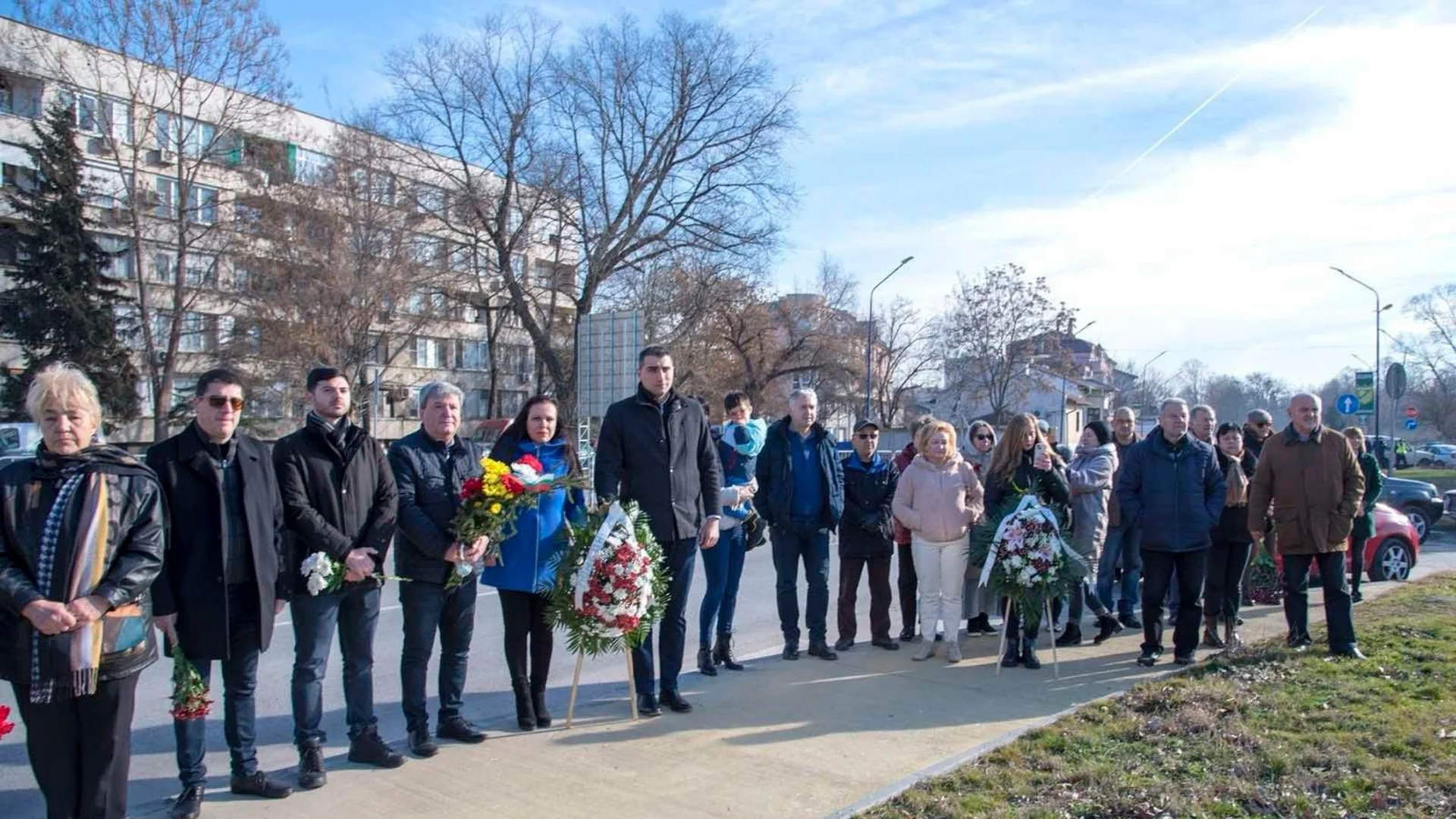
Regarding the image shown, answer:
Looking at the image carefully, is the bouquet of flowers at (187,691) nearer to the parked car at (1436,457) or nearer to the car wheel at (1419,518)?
the car wheel at (1419,518)

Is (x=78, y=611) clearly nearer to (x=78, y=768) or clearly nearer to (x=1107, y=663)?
(x=78, y=768)

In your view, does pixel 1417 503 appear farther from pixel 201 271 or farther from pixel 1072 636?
pixel 201 271

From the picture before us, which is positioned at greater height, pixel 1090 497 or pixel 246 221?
pixel 246 221

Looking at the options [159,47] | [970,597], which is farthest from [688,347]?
[970,597]

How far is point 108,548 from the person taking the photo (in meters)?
3.91

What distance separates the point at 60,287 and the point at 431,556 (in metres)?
36.5

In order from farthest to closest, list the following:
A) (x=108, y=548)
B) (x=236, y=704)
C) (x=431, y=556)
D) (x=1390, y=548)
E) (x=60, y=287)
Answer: (x=60, y=287) < (x=1390, y=548) < (x=431, y=556) < (x=236, y=704) < (x=108, y=548)

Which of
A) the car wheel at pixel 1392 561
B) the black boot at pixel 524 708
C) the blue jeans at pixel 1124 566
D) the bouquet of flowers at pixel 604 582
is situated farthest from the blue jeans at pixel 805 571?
the car wheel at pixel 1392 561

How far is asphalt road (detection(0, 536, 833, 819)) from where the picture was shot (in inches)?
213

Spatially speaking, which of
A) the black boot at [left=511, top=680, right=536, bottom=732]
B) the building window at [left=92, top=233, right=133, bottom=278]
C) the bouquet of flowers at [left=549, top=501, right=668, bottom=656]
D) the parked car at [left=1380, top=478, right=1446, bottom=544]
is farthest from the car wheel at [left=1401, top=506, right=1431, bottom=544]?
the building window at [left=92, top=233, right=133, bottom=278]

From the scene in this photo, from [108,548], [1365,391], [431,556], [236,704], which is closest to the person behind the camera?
[108,548]

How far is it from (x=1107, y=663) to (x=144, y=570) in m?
6.63

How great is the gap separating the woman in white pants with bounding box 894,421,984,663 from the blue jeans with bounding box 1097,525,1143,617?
83.3 inches

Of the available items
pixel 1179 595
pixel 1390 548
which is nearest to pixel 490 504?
pixel 1179 595
